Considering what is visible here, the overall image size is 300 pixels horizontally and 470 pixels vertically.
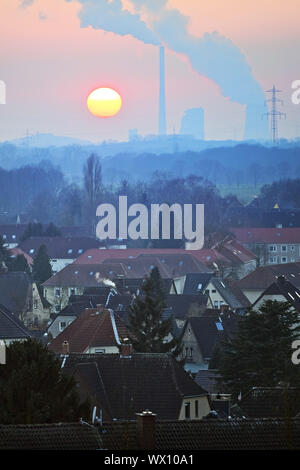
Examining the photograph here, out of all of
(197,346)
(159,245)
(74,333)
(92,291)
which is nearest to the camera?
(74,333)

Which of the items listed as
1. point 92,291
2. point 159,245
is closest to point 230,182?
point 159,245

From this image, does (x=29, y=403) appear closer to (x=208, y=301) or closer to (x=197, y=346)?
(x=197, y=346)

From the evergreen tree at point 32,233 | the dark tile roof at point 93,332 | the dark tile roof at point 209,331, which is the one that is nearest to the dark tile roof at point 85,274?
the evergreen tree at point 32,233

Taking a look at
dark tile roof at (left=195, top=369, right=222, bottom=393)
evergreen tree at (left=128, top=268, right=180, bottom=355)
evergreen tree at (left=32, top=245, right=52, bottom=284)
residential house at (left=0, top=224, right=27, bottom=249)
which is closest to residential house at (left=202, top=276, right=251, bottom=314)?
evergreen tree at (left=32, top=245, right=52, bottom=284)

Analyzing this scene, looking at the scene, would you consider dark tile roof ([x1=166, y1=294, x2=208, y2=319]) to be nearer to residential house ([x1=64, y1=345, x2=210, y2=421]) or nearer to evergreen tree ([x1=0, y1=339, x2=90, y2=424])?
residential house ([x1=64, y1=345, x2=210, y2=421])

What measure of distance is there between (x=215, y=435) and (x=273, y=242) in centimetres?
8087

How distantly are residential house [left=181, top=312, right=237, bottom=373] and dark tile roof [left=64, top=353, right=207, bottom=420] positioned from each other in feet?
39.1

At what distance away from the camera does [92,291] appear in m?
47.9

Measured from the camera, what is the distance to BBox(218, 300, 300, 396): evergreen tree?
26369 mm

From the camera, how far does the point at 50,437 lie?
14.2 m

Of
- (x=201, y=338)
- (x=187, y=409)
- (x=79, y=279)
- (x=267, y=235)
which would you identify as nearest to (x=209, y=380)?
(x=187, y=409)

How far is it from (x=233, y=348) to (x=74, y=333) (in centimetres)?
524

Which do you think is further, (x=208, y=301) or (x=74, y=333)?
(x=208, y=301)

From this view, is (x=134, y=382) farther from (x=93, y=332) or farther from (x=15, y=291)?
(x=15, y=291)
